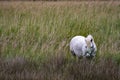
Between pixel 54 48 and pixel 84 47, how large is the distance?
1447 millimetres

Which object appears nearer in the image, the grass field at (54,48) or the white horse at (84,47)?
the grass field at (54,48)

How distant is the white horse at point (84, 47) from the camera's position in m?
5.17

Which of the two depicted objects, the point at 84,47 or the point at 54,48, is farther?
the point at 54,48

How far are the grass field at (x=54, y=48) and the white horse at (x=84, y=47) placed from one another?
12 centimetres

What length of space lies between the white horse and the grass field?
12 centimetres

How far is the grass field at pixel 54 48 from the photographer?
15.8 feet

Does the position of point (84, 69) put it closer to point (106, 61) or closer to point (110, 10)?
point (106, 61)

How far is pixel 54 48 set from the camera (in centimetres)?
660

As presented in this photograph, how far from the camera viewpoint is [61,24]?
8320mm

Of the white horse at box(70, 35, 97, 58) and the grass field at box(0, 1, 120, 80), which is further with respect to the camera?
the white horse at box(70, 35, 97, 58)

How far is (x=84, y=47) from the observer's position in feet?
17.1

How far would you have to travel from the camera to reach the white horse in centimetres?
517

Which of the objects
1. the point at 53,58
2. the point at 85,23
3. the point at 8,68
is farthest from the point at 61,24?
the point at 8,68

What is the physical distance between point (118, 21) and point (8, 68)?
4501 mm
